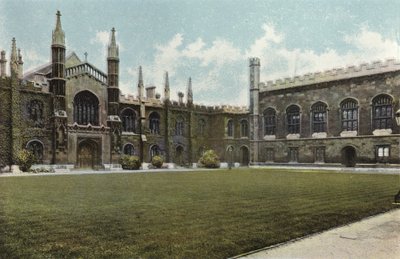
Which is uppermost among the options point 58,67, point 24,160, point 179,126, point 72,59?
point 72,59

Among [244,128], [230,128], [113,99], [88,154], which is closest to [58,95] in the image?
[113,99]

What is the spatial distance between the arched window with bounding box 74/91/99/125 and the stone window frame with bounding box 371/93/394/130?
22.3m

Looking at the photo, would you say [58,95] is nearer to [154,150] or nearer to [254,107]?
[154,150]

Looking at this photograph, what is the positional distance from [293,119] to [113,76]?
16.9 metres

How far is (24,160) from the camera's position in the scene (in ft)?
83.0

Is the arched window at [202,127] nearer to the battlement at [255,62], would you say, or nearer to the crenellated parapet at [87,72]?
the battlement at [255,62]

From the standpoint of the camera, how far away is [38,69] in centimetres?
4034

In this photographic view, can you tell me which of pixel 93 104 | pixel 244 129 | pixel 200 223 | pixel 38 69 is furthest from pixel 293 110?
pixel 200 223

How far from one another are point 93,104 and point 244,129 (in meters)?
17.4

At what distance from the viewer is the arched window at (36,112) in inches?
1079

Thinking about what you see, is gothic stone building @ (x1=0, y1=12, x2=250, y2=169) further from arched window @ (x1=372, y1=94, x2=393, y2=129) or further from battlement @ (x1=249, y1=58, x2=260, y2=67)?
arched window @ (x1=372, y1=94, x2=393, y2=129)

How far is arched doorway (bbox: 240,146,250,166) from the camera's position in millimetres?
41281

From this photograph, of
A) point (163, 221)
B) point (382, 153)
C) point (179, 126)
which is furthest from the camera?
point (179, 126)

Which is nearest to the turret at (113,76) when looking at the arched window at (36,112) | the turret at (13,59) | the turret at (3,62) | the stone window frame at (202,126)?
the arched window at (36,112)
